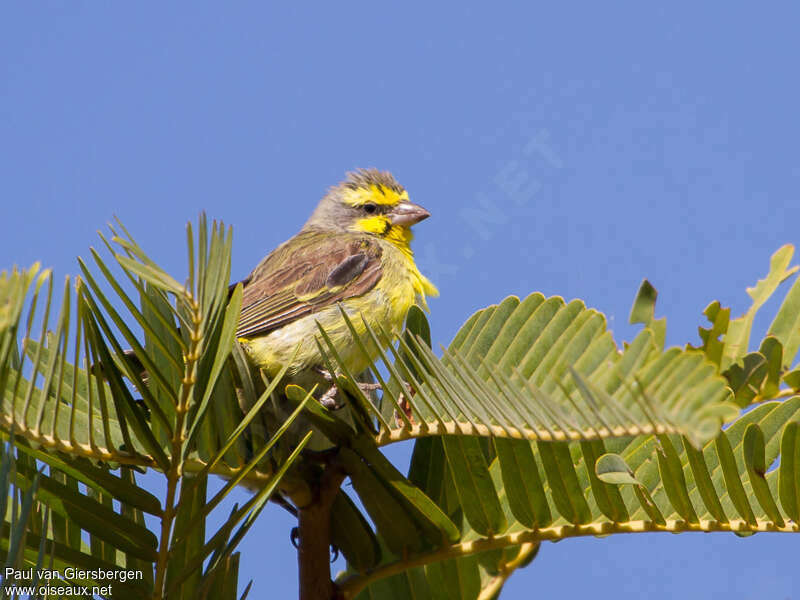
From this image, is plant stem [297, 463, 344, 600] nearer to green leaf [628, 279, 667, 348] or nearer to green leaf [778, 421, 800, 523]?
green leaf [628, 279, 667, 348]

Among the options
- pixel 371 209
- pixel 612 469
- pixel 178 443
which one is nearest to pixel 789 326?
pixel 612 469

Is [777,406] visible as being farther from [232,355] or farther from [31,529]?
[31,529]

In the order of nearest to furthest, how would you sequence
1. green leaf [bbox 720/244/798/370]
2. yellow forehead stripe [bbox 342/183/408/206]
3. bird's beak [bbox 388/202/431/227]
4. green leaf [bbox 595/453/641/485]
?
green leaf [bbox 595/453/641/485] < green leaf [bbox 720/244/798/370] < bird's beak [bbox 388/202/431/227] < yellow forehead stripe [bbox 342/183/408/206]

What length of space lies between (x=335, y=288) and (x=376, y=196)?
1.50 meters

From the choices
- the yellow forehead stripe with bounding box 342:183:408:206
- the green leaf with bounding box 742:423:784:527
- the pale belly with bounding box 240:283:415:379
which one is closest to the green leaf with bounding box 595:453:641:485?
the green leaf with bounding box 742:423:784:527

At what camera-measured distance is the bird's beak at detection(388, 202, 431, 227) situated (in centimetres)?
507

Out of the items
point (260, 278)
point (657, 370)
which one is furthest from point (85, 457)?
point (260, 278)

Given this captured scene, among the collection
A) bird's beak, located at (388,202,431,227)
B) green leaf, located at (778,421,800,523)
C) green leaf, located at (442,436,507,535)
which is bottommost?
green leaf, located at (778,421,800,523)

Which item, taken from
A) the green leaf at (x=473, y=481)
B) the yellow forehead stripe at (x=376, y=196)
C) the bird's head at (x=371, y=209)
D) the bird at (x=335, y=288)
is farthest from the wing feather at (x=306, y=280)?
the green leaf at (x=473, y=481)

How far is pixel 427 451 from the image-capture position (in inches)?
79.5

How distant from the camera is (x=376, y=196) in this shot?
17.9 ft

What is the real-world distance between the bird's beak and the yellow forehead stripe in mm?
213

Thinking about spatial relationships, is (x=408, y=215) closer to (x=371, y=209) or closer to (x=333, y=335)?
(x=371, y=209)

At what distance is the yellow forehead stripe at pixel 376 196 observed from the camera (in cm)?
543
